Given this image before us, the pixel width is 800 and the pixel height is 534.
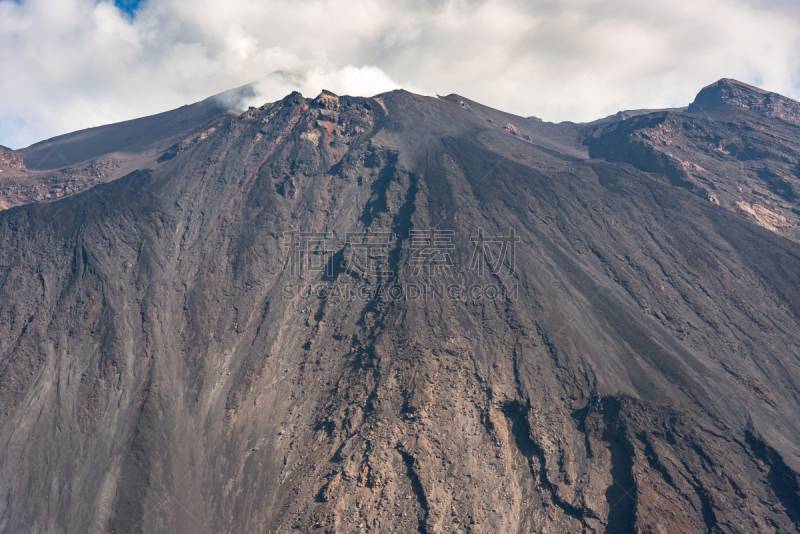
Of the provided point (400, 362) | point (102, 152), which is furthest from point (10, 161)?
point (400, 362)

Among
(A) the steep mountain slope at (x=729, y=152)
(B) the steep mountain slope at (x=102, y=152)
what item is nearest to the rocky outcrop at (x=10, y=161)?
(B) the steep mountain slope at (x=102, y=152)

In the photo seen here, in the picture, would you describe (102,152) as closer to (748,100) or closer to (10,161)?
(10,161)

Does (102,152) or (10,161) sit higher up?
(102,152)

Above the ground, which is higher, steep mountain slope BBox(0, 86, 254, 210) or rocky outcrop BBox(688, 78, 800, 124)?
rocky outcrop BBox(688, 78, 800, 124)

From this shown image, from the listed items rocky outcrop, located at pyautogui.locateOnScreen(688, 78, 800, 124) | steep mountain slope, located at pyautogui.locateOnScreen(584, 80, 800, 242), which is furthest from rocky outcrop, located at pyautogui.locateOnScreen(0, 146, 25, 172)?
rocky outcrop, located at pyautogui.locateOnScreen(688, 78, 800, 124)

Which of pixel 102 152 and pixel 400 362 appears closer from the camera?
pixel 400 362

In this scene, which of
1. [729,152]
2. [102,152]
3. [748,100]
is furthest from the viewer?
[748,100]

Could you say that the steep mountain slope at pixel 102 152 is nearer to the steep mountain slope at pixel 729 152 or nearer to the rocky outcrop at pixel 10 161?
the rocky outcrop at pixel 10 161

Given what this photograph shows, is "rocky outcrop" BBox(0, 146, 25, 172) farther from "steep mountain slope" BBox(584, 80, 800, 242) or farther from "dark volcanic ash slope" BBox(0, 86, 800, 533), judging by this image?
"steep mountain slope" BBox(584, 80, 800, 242)

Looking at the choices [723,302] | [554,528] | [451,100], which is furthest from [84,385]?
[451,100]
